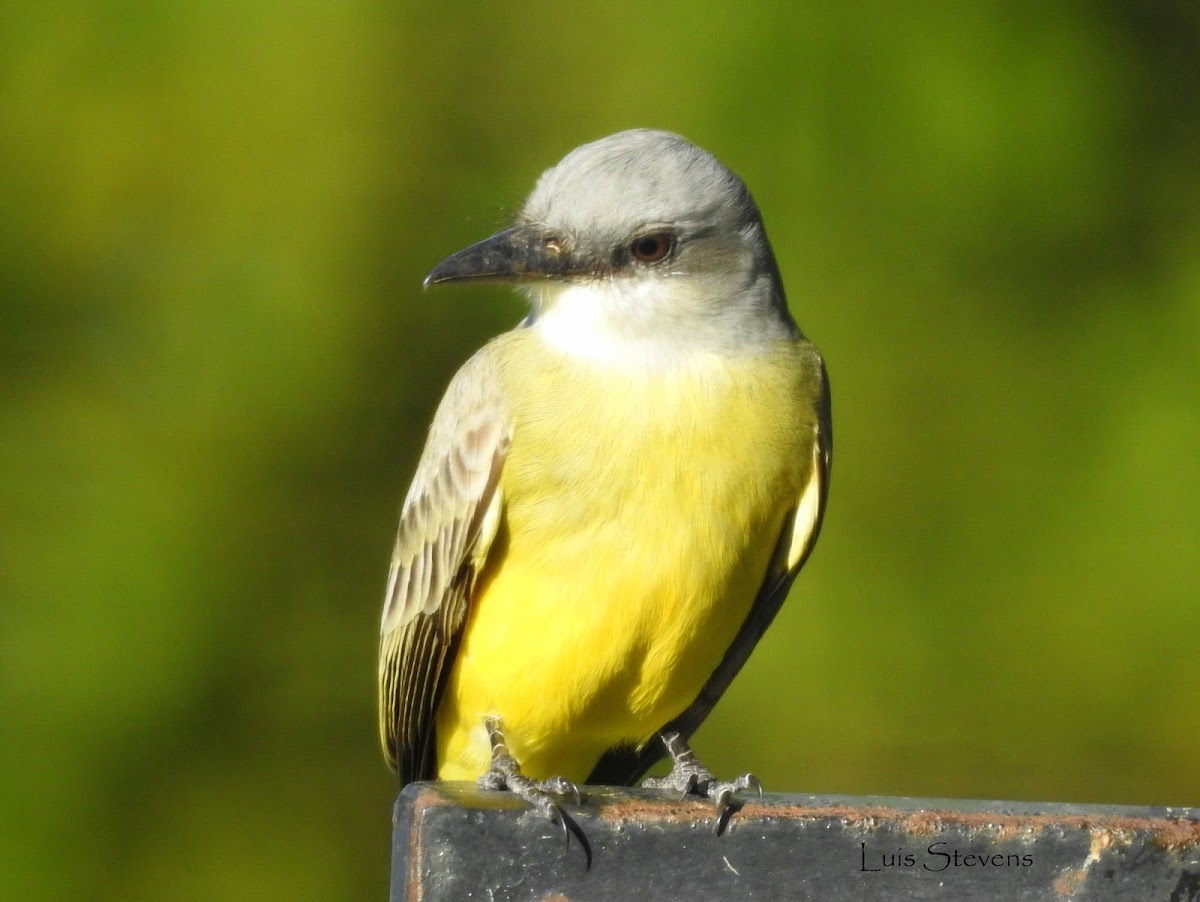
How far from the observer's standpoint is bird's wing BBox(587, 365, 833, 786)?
344cm

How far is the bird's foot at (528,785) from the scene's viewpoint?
85.7 inches

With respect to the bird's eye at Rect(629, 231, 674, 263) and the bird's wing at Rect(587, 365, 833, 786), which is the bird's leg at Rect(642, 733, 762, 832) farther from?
the bird's eye at Rect(629, 231, 674, 263)

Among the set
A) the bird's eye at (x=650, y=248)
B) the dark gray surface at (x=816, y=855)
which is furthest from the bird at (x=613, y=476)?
the dark gray surface at (x=816, y=855)

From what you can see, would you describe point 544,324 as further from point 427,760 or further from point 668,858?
point 668,858

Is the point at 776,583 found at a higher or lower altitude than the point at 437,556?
lower

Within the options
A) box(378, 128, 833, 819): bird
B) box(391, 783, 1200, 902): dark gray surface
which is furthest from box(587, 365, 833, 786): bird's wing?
box(391, 783, 1200, 902): dark gray surface

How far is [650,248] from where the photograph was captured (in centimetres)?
338

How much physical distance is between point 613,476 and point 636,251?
51 cm

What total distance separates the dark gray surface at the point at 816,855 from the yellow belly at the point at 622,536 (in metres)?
0.99

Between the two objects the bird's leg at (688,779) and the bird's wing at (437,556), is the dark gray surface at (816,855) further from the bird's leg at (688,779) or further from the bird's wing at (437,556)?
the bird's wing at (437,556)

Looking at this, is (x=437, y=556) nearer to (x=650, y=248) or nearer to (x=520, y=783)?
(x=520, y=783)

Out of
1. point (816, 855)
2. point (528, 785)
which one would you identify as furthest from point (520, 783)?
point (816, 855)

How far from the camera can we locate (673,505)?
316 cm

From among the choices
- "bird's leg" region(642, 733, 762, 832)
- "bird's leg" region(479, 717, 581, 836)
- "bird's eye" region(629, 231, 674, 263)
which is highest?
"bird's eye" region(629, 231, 674, 263)
